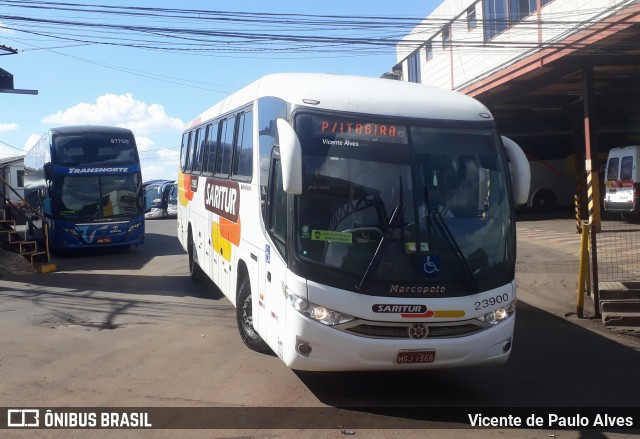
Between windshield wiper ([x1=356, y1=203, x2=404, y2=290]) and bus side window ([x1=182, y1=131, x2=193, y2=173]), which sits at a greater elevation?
bus side window ([x1=182, y1=131, x2=193, y2=173])

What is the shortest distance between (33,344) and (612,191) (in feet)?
71.3

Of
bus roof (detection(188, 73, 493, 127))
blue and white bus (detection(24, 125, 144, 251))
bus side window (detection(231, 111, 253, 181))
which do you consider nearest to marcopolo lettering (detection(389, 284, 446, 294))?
bus roof (detection(188, 73, 493, 127))

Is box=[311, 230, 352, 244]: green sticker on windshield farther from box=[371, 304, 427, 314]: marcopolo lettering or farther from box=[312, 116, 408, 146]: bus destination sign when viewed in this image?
box=[312, 116, 408, 146]: bus destination sign

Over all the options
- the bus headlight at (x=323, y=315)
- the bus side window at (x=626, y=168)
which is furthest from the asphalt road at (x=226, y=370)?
the bus side window at (x=626, y=168)

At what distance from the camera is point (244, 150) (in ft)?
28.7

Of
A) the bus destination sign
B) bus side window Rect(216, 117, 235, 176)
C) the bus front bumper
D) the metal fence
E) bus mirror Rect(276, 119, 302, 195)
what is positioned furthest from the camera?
the metal fence

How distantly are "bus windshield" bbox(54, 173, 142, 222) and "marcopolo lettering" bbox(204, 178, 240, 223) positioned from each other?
30.3 feet

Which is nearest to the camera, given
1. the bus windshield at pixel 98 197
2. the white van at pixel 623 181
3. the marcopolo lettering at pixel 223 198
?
the marcopolo lettering at pixel 223 198

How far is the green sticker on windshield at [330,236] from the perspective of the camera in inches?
247

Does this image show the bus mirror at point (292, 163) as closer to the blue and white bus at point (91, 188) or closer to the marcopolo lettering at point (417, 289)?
the marcopolo lettering at point (417, 289)

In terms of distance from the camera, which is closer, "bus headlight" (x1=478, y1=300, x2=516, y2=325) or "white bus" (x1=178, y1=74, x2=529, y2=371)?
"white bus" (x1=178, y1=74, x2=529, y2=371)

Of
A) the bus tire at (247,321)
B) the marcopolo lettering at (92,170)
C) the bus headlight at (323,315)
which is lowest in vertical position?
the bus tire at (247,321)

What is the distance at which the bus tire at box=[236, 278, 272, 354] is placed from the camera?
8.16 meters

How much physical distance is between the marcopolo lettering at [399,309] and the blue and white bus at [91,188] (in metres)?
15.1
